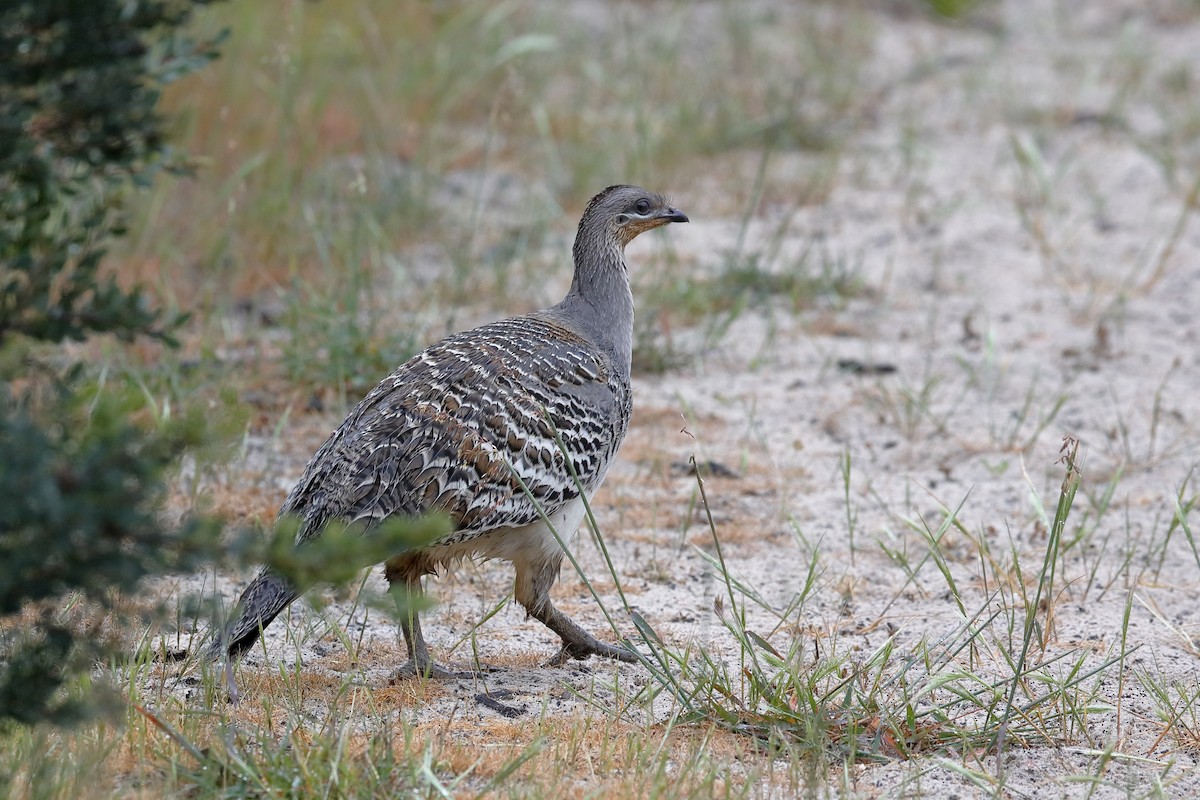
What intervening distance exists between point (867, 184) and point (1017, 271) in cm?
163

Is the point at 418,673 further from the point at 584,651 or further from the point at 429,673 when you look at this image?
the point at 584,651

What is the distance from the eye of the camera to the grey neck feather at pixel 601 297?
5.16 meters

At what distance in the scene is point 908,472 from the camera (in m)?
6.04

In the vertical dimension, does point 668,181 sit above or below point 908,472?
above

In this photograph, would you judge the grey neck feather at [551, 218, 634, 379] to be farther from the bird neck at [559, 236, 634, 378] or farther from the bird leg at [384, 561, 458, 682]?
the bird leg at [384, 561, 458, 682]

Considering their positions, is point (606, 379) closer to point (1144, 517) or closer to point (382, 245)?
point (1144, 517)

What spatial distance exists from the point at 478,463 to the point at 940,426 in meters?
2.80

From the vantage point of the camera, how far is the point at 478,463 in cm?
411

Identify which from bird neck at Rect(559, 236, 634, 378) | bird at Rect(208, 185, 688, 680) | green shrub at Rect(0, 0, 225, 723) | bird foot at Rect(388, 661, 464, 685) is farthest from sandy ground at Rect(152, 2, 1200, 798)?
green shrub at Rect(0, 0, 225, 723)

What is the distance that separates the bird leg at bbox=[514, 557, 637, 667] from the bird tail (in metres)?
0.89

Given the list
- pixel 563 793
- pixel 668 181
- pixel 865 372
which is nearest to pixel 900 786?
pixel 563 793

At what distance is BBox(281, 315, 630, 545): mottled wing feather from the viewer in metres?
4.03

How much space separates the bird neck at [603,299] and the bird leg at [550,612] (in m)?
0.97

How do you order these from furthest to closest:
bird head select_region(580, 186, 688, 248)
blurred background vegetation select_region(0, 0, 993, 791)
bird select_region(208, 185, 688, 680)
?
bird head select_region(580, 186, 688, 248)
bird select_region(208, 185, 688, 680)
blurred background vegetation select_region(0, 0, 993, 791)
